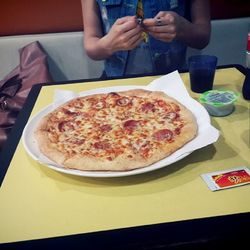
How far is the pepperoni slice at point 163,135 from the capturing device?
1005mm

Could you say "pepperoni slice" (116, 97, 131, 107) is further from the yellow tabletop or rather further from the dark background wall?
the dark background wall

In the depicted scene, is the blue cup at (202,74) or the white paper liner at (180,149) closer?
the white paper liner at (180,149)

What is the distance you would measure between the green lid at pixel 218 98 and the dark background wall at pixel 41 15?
1.47 meters

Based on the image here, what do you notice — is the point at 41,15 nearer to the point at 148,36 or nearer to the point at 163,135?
the point at 148,36

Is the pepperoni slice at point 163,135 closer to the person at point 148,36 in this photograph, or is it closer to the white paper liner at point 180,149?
the white paper liner at point 180,149

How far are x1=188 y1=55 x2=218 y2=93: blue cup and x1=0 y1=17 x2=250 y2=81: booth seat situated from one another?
1088 mm

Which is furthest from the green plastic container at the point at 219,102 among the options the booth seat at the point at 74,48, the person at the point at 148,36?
the booth seat at the point at 74,48

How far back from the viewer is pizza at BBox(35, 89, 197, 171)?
917 millimetres

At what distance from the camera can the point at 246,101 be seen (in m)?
1.26

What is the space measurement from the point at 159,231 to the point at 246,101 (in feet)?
2.31

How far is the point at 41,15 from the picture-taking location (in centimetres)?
240

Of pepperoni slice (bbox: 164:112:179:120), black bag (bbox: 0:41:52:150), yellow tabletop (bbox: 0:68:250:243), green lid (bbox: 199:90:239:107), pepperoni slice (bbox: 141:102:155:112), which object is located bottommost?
black bag (bbox: 0:41:52:150)

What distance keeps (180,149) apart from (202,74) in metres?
0.47

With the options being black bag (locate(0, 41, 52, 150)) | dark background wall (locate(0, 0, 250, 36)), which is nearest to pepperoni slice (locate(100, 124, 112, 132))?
black bag (locate(0, 41, 52, 150))
